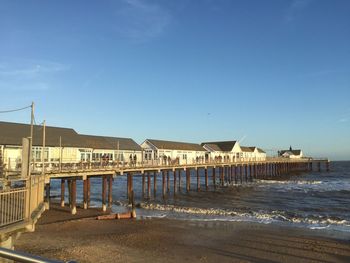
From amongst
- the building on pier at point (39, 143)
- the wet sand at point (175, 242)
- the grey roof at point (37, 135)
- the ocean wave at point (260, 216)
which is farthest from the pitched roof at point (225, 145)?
the wet sand at point (175, 242)

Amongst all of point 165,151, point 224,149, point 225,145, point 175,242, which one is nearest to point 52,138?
point 175,242

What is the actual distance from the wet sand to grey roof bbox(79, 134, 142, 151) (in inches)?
Result: 538

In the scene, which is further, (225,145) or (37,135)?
(225,145)

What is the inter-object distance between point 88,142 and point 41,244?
19876 millimetres

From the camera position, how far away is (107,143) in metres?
39.2

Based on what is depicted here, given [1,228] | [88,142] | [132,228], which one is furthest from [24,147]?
[88,142]

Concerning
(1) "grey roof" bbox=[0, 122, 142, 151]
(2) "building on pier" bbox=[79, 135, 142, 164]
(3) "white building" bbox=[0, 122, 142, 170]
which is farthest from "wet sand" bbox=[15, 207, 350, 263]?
(2) "building on pier" bbox=[79, 135, 142, 164]

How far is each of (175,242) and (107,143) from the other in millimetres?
22761

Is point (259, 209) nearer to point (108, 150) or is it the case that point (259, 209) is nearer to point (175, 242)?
point (175, 242)

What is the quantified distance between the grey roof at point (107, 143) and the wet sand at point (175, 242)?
44.8 feet

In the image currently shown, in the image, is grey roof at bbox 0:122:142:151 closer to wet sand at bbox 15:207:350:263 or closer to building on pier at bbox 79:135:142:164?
building on pier at bbox 79:135:142:164

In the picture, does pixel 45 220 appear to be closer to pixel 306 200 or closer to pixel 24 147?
pixel 24 147

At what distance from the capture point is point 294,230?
68.6 ft

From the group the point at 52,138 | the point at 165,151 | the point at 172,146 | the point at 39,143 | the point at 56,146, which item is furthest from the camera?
the point at 172,146
